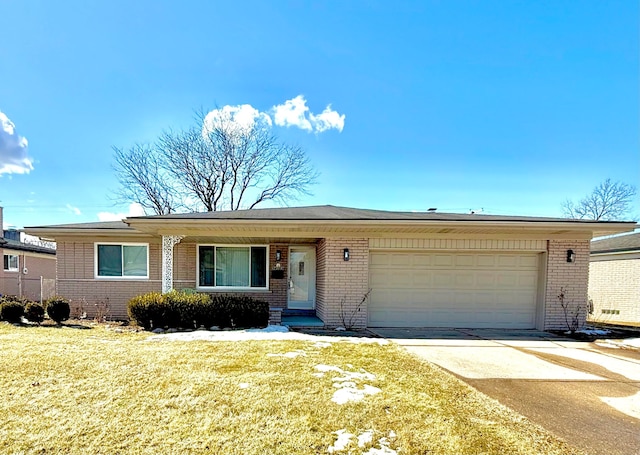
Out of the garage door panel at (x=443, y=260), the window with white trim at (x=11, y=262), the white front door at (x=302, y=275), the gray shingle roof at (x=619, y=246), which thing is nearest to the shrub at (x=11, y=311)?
the white front door at (x=302, y=275)

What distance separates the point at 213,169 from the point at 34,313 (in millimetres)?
15511

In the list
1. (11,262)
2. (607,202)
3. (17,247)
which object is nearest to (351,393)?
(17,247)

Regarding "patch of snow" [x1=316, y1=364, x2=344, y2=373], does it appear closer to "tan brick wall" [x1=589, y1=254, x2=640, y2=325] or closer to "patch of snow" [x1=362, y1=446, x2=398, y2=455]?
"patch of snow" [x1=362, y1=446, x2=398, y2=455]

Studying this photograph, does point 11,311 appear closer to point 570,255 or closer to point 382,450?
point 382,450

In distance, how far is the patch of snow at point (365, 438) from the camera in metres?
2.68

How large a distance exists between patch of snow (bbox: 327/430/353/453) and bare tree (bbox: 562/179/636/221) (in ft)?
102

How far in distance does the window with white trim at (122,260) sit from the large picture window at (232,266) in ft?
5.87

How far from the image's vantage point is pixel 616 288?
12.4 meters

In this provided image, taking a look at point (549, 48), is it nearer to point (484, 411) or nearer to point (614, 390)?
point (614, 390)

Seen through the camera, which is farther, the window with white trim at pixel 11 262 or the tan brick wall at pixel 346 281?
the window with white trim at pixel 11 262

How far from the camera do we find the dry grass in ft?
8.70

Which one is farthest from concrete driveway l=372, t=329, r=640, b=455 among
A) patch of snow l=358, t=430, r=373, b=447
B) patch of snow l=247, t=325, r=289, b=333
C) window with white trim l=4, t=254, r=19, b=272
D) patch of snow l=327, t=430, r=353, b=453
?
window with white trim l=4, t=254, r=19, b=272

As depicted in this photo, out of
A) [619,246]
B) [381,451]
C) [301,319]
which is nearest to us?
[381,451]

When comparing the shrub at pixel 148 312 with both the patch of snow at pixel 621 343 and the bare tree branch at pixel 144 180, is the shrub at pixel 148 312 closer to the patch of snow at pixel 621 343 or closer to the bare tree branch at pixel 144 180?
the patch of snow at pixel 621 343
